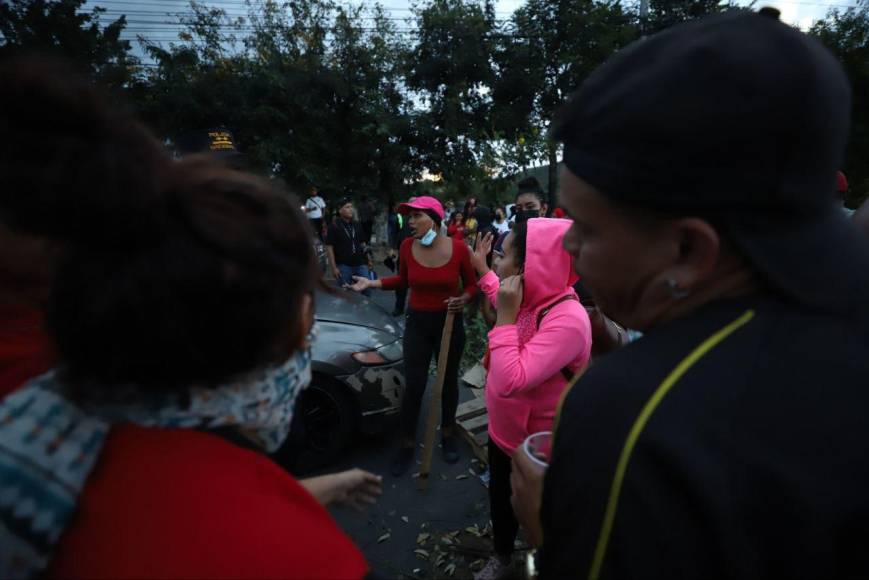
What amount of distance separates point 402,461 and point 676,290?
3207mm

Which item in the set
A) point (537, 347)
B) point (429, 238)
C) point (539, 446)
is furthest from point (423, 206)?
point (539, 446)

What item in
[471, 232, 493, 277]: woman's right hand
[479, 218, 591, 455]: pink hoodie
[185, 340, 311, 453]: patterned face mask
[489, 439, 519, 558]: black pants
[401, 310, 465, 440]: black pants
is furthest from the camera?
[401, 310, 465, 440]: black pants

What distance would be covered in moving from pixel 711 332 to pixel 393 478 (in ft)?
10.6

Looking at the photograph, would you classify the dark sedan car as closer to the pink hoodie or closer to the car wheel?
the car wheel

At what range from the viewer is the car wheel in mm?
3449

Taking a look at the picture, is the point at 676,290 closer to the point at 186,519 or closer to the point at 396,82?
the point at 186,519

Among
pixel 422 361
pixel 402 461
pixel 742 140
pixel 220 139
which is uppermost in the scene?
pixel 220 139

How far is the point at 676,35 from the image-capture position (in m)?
0.72

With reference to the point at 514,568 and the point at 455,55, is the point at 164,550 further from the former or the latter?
the point at 455,55

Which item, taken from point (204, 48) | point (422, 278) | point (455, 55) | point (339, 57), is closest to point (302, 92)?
point (339, 57)

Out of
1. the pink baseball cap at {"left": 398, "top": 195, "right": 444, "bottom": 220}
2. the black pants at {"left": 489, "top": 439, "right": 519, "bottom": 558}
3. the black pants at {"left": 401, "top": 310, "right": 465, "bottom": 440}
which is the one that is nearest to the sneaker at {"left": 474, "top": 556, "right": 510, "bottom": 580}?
the black pants at {"left": 489, "top": 439, "right": 519, "bottom": 558}

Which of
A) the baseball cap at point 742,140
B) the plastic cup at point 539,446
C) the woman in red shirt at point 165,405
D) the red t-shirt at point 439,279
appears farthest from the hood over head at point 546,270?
the red t-shirt at point 439,279

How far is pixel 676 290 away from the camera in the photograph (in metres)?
0.79

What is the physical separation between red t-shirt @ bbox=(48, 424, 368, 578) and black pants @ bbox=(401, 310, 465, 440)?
286 centimetres
